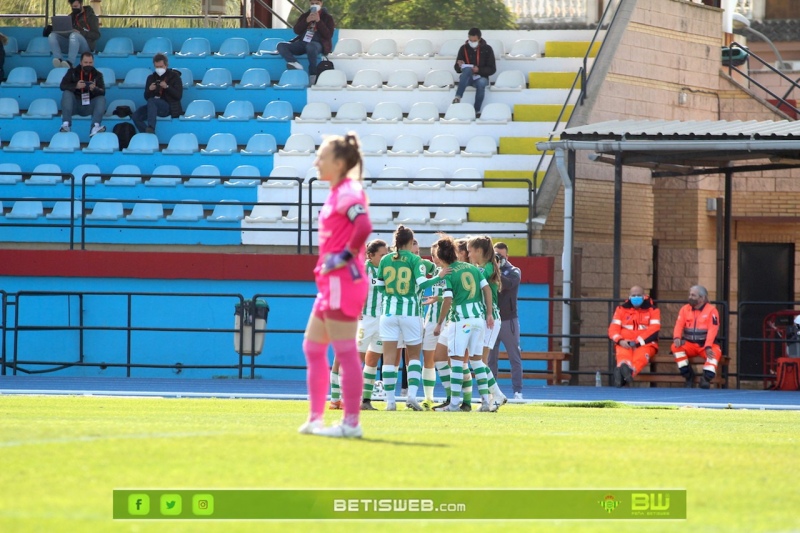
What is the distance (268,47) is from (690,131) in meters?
11.1

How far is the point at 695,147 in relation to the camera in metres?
19.3

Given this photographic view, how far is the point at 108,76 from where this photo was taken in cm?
2592

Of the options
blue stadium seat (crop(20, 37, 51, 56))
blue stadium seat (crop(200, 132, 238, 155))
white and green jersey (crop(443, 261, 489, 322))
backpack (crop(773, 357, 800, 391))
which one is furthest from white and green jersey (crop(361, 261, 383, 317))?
blue stadium seat (crop(20, 37, 51, 56))

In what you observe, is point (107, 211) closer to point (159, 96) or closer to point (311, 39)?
point (159, 96)

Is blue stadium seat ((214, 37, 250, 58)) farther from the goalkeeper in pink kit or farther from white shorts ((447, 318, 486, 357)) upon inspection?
the goalkeeper in pink kit

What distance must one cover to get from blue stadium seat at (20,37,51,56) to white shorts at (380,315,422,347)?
55.6ft

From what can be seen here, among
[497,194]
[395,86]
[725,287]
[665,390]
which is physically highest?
[395,86]

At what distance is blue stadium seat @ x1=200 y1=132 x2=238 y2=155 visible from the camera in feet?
77.4

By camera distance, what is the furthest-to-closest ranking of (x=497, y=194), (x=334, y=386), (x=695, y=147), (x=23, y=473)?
(x=497, y=194)
(x=695, y=147)
(x=334, y=386)
(x=23, y=473)

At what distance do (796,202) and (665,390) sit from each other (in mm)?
7366

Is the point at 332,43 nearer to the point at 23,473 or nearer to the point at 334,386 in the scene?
the point at 334,386

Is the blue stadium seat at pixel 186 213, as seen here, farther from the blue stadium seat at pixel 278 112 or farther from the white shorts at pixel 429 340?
the white shorts at pixel 429 340

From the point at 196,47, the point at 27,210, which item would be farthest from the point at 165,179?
the point at 196,47

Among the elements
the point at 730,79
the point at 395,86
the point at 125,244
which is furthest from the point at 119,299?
the point at 730,79
